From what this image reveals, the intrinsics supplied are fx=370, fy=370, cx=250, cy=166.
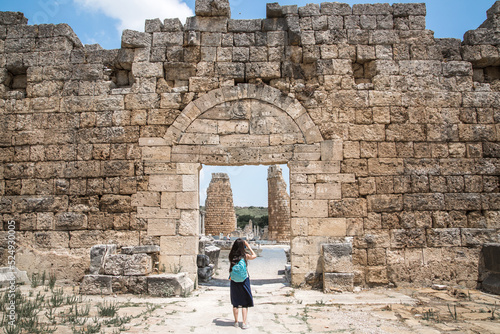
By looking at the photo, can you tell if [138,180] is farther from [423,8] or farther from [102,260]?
[423,8]

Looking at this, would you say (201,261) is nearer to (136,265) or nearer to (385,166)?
(136,265)

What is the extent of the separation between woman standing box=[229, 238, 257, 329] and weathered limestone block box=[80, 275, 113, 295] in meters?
2.38

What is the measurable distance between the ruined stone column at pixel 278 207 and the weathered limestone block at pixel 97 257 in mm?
13370

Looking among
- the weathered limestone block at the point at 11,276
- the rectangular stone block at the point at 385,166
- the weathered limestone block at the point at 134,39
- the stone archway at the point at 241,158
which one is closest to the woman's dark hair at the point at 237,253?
the stone archway at the point at 241,158

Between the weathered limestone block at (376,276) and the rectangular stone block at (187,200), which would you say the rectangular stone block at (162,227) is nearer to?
the rectangular stone block at (187,200)

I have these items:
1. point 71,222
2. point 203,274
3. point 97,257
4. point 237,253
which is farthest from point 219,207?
point 237,253

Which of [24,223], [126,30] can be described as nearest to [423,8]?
[126,30]

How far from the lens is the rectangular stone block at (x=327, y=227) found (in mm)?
6266

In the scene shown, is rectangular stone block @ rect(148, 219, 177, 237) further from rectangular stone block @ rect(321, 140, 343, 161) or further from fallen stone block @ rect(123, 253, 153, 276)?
rectangular stone block @ rect(321, 140, 343, 161)

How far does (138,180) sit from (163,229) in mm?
973

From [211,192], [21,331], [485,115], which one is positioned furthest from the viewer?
[211,192]

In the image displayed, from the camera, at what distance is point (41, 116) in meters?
6.88

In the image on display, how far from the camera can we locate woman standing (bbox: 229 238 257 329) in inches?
162

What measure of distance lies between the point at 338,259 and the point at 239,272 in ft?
7.15
